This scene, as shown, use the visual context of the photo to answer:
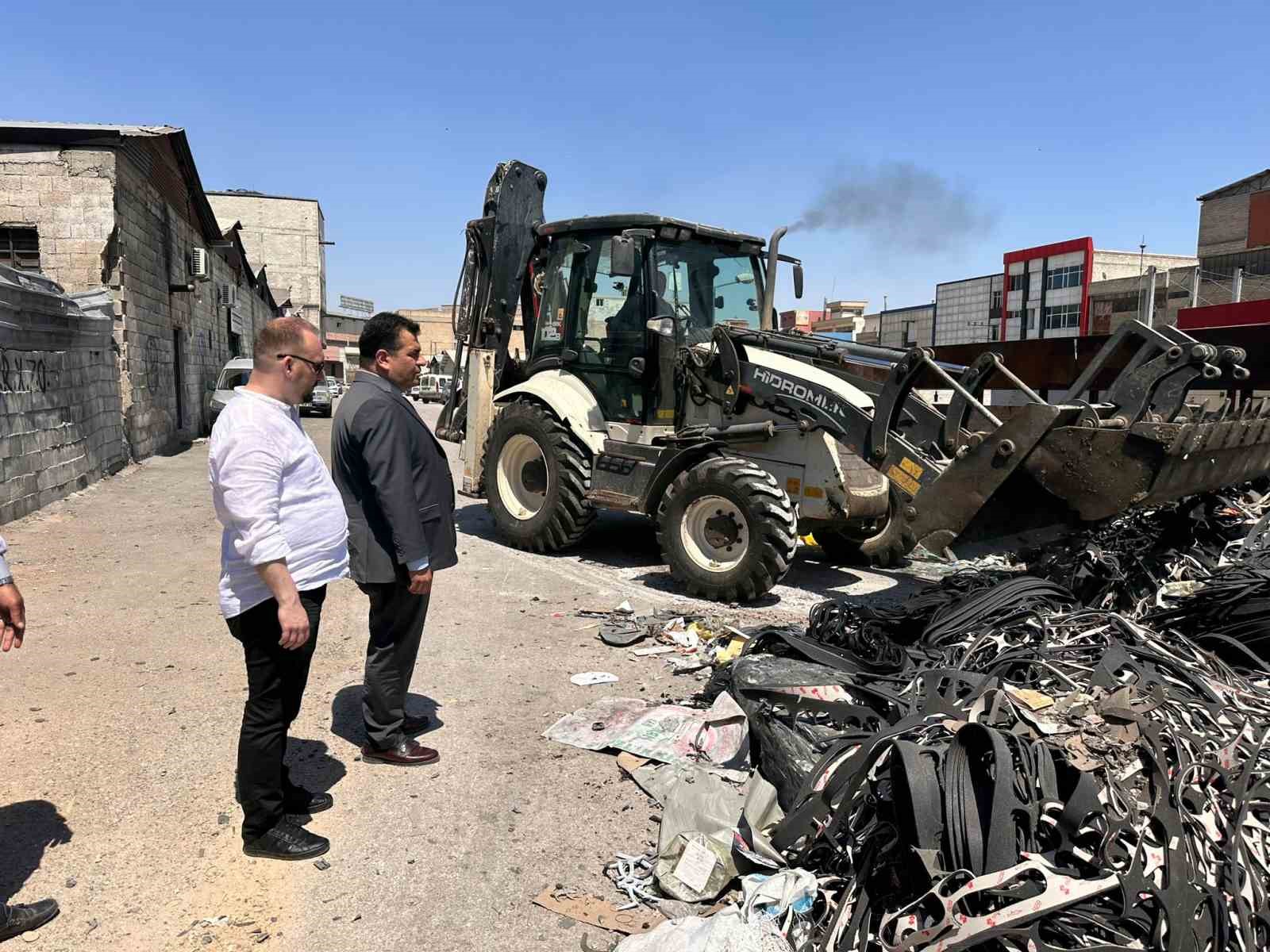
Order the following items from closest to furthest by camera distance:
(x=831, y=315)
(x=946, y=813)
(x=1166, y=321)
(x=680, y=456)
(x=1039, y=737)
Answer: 1. (x=946, y=813)
2. (x=1039, y=737)
3. (x=680, y=456)
4. (x=1166, y=321)
5. (x=831, y=315)

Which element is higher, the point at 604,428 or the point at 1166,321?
the point at 1166,321

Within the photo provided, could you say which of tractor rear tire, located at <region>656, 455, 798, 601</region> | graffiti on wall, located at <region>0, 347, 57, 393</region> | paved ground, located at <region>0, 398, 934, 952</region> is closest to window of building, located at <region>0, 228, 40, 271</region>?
graffiti on wall, located at <region>0, 347, 57, 393</region>

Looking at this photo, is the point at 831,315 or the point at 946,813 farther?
the point at 831,315

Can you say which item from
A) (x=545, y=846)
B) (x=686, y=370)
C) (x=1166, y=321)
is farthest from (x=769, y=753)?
(x=1166, y=321)

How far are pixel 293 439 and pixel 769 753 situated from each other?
2188 mm

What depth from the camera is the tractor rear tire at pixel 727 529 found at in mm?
6293

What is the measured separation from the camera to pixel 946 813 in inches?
103

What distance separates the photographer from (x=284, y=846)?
125 inches

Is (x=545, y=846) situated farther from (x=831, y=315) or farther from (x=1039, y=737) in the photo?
(x=831, y=315)

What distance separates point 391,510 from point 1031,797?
2.53 meters

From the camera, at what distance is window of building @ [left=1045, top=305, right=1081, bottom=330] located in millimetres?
35250

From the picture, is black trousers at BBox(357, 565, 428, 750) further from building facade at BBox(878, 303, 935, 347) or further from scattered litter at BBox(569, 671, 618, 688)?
building facade at BBox(878, 303, 935, 347)

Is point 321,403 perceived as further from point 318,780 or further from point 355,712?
point 318,780

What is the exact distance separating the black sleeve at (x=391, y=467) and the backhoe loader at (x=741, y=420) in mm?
3225
